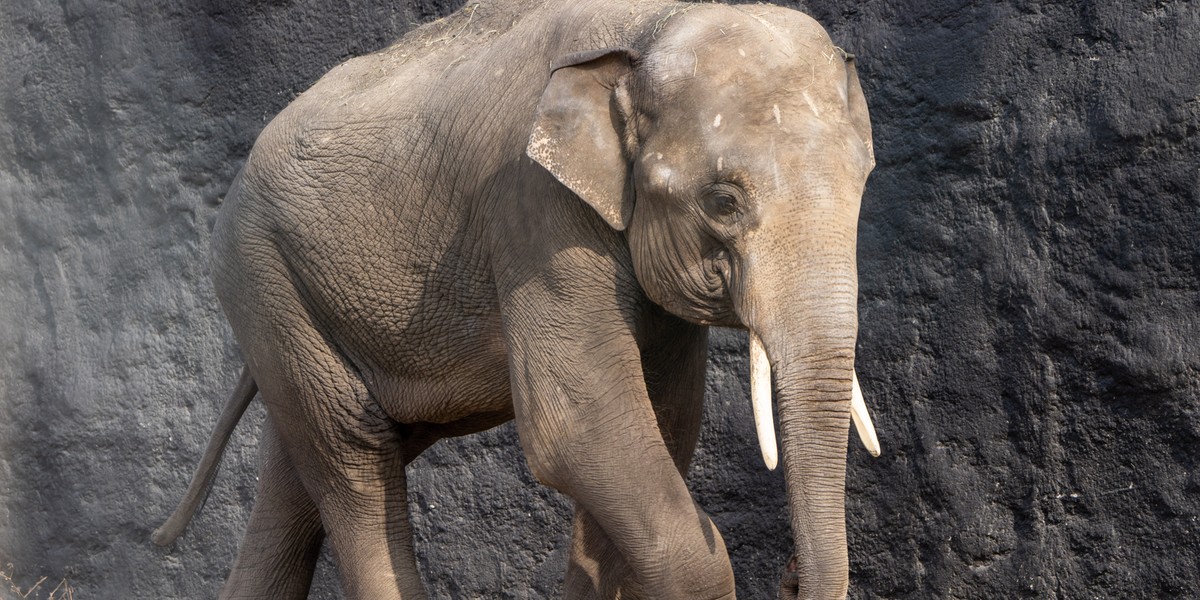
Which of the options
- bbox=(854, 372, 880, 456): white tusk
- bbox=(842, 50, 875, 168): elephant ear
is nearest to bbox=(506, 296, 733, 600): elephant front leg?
bbox=(854, 372, 880, 456): white tusk

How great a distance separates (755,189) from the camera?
313 cm

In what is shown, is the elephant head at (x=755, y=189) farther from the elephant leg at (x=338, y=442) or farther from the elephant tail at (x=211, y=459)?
the elephant tail at (x=211, y=459)

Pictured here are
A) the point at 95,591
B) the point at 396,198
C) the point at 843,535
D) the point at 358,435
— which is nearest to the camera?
the point at 843,535

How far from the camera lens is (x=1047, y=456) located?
4.93 metres

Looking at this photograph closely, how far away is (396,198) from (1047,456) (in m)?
2.42

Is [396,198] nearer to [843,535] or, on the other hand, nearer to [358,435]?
[358,435]

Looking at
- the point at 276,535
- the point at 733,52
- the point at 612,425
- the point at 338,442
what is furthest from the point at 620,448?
the point at 276,535

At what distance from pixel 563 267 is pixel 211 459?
1984 mm

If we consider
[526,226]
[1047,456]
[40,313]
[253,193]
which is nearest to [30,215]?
[40,313]

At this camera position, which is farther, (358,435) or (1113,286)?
(1113,286)

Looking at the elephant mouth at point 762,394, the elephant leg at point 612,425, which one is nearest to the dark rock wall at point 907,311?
the elephant leg at point 612,425

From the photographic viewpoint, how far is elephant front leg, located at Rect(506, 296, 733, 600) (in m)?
3.46

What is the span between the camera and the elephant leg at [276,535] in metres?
4.69

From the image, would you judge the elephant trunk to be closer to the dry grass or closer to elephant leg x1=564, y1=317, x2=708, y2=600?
elephant leg x1=564, y1=317, x2=708, y2=600
